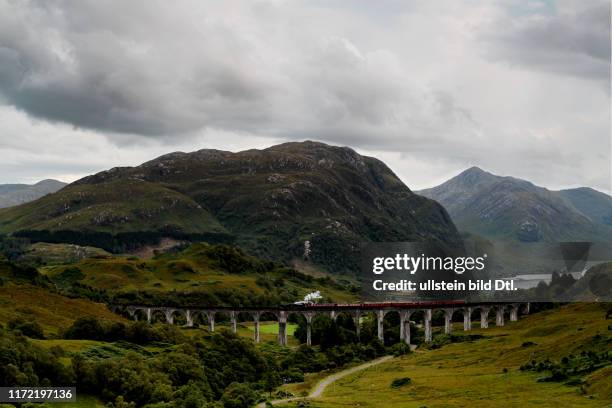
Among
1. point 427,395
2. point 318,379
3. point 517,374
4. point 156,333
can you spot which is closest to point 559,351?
point 517,374

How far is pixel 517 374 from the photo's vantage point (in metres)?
116

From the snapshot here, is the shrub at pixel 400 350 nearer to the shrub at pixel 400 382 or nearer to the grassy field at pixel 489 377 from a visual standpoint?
the grassy field at pixel 489 377

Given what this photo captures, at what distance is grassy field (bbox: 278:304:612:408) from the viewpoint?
312 feet

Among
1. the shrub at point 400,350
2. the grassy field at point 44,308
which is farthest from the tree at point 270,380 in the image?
the shrub at point 400,350

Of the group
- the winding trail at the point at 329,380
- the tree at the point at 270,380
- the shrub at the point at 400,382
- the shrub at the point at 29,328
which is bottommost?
the winding trail at the point at 329,380

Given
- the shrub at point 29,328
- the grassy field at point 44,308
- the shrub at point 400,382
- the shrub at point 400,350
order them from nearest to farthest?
the shrub at point 400,382, the shrub at point 29,328, the grassy field at point 44,308, the shrub at point 400,350

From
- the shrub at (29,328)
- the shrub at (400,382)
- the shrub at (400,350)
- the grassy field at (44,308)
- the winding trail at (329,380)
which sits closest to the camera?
the winding trail at (329,380)

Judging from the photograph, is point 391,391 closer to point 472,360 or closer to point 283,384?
point 283,384

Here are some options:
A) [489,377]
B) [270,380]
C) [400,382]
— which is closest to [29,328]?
[270,380]

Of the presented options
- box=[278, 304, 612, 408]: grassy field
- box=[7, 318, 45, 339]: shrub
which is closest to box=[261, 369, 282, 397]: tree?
box=[278, 304, 612, 408]: grassy field

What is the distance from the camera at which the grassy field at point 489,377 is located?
9518 centimetres

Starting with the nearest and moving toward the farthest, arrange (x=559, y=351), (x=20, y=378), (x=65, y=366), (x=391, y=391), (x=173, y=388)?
(x=20, y=378), (x=65, y=366), (x=173, y=388), (x=391, y=391), (x=559, y=351)

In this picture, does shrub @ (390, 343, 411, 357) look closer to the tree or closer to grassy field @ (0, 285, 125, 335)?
the tree

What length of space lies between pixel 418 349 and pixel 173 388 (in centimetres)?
9413
